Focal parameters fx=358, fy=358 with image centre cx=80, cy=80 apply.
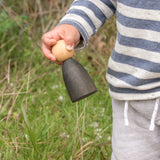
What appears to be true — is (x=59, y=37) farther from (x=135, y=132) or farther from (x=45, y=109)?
(x=45, y=109)

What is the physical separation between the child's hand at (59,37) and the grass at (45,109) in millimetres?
256

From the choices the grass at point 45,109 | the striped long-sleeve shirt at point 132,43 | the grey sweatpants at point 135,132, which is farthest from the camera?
the grass at point 45,109

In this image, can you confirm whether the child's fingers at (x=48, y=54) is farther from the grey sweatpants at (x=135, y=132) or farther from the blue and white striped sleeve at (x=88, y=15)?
the grey sweatpants at (x=135, y=132)

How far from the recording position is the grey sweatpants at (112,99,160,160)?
136cm

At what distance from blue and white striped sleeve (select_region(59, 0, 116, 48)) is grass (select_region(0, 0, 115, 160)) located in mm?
377

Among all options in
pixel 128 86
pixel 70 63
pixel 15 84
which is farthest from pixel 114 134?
pixel 15 84

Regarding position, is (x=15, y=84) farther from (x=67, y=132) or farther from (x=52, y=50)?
(x=52, y=50)

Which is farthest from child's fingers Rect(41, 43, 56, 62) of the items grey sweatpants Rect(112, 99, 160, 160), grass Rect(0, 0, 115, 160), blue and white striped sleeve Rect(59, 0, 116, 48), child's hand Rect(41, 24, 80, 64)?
grey sweatpants Rect(112, 99, 160, 160)

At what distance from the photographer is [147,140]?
1.41 m

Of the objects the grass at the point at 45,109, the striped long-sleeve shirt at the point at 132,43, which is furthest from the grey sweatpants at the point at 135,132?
the grass at the point at 45,109

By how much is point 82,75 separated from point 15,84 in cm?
104

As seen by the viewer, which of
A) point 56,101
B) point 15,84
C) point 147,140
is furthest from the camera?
point 56,101

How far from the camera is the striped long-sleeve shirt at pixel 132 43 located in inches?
49.1

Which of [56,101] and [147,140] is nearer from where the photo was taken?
[147,140]
